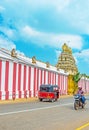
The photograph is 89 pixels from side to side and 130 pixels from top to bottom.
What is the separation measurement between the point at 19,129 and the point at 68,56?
4758 inches

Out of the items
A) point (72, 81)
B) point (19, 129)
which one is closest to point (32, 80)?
point (72, 81)

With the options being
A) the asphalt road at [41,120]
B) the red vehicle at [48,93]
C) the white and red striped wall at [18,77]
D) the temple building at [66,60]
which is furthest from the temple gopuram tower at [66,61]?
the asphalt road at [41,120]

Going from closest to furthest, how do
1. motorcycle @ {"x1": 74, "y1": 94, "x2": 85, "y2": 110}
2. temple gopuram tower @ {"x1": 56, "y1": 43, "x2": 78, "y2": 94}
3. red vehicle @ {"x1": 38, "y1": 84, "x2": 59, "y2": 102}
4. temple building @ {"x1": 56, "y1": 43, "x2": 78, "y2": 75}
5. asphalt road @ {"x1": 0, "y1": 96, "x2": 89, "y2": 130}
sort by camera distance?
asphalt road @ {"x1": 0, "y1": 96, "x2": 89, "y2": 130}, motorcycle @ {"x1": 74, "y1": 94, "x2": 85, "y2": 110}, red vehicle @ {"x1": 38, "y1": 84, "x2": 59, "y2": 102}, temple gopuram tower @ {"x1": 56, "y1": 43, "x2": 78, "y2": 94}, temple building @ {"x1": 56, "y1": 43, "x2": 78, "y2": 75}

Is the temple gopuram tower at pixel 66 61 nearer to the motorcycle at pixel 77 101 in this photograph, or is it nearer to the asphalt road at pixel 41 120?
the motorcycle at pixel 77 101

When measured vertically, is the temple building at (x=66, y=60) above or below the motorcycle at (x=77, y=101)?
above

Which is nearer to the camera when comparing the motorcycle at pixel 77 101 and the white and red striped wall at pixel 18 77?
the motorcycle at pixel 77 101

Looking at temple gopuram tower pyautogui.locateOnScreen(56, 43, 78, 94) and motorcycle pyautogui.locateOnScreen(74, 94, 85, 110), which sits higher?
temple gopuram tower pyautogui.locateOnScreen(56, 43, 78, 94)

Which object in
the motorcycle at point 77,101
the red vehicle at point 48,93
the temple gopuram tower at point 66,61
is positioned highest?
the temple gopuram tower at point 66,61

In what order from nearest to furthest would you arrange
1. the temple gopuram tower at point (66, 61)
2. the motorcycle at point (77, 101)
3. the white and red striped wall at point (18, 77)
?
1. the motorcycle at point (77, 101)
2. the white and red striped wall at point (18, 77)
3. the temple gopuram tower at point (66, 61)

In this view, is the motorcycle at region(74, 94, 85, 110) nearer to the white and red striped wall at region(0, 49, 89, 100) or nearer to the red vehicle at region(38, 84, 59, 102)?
the red vehicle at region(38, 84, 59, 102)

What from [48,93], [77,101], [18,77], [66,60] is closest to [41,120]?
[77,101]

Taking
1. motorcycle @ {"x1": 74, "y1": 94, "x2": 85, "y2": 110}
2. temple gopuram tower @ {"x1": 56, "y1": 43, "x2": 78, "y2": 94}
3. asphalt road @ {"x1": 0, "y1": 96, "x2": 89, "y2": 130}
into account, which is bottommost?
asphalt road @ {"x1": 0, "y1": 96, "x2": 89, "y2": 130}

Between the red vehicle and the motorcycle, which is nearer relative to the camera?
the motorcycle

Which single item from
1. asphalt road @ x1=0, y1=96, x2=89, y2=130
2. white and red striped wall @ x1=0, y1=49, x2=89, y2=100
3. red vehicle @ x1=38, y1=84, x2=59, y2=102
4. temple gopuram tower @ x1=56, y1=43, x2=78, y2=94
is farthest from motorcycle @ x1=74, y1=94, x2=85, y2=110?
temple gopuram tower @ x1=56, y1=43, x2=78, y2=94
